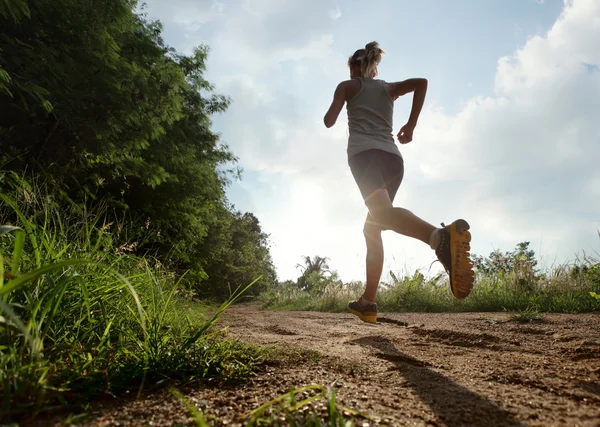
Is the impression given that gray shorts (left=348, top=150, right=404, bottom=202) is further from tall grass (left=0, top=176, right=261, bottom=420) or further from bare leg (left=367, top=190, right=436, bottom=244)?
tall grass (left=0, top=176, right=261, bottom=420)

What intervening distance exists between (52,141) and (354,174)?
559 centimetres

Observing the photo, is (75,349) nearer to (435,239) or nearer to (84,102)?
(435,239)

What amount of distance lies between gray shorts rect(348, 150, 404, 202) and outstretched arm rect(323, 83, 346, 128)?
0.35 metres

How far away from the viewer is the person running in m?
2.21

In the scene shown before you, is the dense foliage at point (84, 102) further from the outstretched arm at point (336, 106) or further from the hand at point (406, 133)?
the hand at point (406, 133)

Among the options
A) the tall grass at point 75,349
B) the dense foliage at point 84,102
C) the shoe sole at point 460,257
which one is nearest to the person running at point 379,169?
the shoe sole at point 460,257

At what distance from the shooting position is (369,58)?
3020 millimetres

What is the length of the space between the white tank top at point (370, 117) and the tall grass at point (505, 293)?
2.99 meters

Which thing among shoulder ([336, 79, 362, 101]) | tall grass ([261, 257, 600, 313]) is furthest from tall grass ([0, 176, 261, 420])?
tall grass ([261, 257, 600, 313])

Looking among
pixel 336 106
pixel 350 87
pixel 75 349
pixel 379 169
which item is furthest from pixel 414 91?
pixel 75 349

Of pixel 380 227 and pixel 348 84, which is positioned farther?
pixel 348 84

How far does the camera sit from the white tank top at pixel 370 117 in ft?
9.02

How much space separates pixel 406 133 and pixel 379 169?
25.0 inches

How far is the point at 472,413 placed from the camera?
879mm
